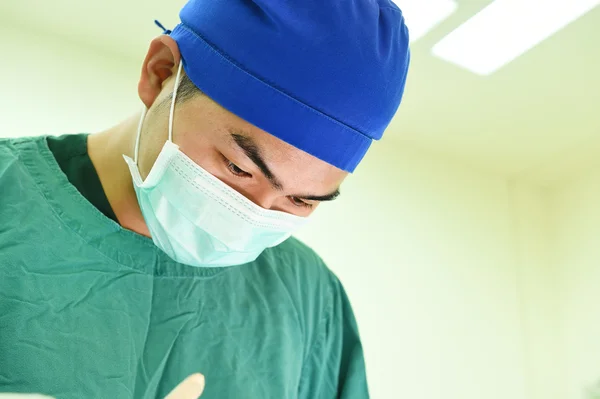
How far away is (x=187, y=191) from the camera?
34.9 inches

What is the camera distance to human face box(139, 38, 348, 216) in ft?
2.77

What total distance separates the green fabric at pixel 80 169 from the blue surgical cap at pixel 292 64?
0.26 metres

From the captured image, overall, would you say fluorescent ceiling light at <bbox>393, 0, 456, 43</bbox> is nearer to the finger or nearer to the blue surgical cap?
the blue surgical cap

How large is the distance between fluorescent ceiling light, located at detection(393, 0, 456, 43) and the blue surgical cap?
759mm

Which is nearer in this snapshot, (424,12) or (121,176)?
(121,176)

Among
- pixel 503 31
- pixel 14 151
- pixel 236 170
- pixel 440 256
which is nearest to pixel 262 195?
pixel 236 170

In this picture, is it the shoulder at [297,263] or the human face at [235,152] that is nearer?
the human face at [235,152]

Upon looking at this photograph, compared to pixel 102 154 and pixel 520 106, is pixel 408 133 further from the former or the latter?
pixel 102 154

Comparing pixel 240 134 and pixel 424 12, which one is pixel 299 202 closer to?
pixel 240 134

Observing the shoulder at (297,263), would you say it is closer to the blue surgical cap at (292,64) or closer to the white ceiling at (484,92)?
the blue surgical cap at (292,64)

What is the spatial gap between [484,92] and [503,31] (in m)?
0.36

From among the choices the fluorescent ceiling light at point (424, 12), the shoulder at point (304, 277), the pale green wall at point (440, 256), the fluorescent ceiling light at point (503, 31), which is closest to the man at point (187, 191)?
the shoulder at point (304, 277)

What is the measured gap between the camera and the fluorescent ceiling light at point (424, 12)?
1.57m

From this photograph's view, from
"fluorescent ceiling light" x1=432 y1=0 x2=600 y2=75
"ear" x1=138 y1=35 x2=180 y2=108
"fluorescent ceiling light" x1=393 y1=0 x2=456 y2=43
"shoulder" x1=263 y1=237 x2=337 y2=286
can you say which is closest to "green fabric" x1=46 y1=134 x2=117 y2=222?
"ear" x1=138 y1=35 x2=180 y2=108
